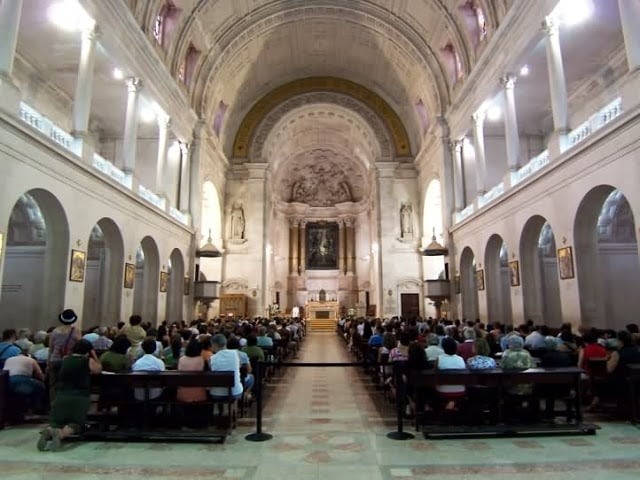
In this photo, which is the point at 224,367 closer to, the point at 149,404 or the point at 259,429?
the point at 259,429

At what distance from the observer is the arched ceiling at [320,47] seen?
17.6 m

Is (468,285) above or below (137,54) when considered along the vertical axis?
below

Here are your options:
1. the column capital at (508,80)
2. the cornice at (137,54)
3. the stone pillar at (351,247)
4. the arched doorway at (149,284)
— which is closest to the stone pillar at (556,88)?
the column capital at (508,80)

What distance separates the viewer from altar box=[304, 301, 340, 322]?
31188 mm

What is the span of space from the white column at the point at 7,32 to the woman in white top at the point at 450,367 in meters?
8.97

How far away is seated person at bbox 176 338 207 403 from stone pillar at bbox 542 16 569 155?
9.70m

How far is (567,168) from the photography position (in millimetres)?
10609

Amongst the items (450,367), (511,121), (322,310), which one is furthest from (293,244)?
(450,367)

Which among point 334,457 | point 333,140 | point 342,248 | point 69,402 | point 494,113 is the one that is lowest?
point 334,457

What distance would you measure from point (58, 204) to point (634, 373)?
1105cm

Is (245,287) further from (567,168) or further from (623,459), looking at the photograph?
(623,459)

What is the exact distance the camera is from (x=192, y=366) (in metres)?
6.09

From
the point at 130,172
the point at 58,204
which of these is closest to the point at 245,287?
the point at 130,172

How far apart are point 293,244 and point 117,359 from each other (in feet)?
93.5
